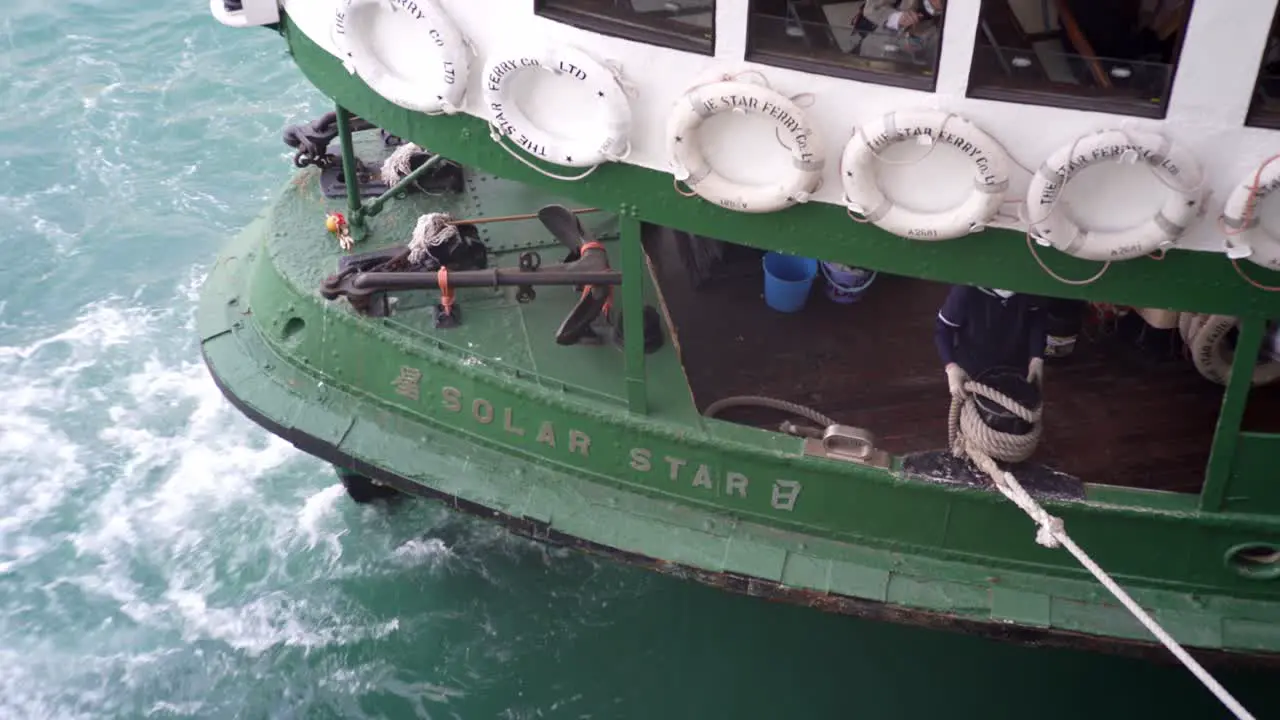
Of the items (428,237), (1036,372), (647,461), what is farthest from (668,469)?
(428,237)

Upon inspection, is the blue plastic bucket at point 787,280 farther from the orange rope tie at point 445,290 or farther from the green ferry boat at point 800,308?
the orange rope tie at point 445,290

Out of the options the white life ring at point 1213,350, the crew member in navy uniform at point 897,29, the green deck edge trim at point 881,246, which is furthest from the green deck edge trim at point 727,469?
the crew member in navy uniform at point 897,29

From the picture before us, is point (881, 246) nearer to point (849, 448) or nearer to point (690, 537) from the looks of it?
point (849, 448)

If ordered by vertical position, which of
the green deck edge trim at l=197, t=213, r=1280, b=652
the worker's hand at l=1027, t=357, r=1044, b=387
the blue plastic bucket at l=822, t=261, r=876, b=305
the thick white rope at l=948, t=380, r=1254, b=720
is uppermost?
the worker's hand at l=1027, t=357, r=1044, b=387

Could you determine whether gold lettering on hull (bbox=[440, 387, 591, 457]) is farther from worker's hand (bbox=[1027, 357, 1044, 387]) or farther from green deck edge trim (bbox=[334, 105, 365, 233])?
worker's hand (bbox=[1027, 357, 1044, 387])

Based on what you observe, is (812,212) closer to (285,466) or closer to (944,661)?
(944,661)

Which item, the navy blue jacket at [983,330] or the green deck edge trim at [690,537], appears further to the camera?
the navy blue jacket at [983,330]

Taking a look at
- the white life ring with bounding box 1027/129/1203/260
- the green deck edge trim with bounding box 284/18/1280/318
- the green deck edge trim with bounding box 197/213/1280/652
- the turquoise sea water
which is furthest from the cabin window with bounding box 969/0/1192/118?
the green deck edge trim with bounding box 197/213/1280/652
